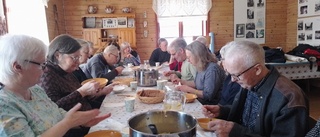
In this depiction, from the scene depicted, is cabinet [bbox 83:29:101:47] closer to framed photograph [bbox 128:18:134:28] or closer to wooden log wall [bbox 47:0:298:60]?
wooden log wall [bbox 47:0:298:60]

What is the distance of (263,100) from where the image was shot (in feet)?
3.78

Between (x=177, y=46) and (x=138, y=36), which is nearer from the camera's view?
(x=177, y=46)

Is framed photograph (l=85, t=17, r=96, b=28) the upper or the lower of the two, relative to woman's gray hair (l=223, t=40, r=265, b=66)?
upper

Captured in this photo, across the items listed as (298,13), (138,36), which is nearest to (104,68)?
(138,36)

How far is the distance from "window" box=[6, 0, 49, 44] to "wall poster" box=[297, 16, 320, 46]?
16.6 feet

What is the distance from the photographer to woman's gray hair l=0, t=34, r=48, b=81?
100 centimetres

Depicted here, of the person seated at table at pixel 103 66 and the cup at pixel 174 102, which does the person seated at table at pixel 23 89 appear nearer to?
the cup at pixel 174 102

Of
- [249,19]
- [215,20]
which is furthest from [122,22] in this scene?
[249,19]

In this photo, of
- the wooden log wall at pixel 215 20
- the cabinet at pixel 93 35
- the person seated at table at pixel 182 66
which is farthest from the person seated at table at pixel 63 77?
the wooden log wall at pixel 215 20

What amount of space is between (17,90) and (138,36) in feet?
15.4

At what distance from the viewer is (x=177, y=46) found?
3.00m

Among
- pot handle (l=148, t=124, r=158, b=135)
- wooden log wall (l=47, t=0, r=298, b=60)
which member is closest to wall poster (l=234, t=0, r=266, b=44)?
wooden log wall (l=47, t=0, r=298, b=60)

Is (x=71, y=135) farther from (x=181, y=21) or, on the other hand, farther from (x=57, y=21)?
(x=181, y=21)

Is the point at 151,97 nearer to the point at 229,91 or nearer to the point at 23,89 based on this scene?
the point at 229,91
